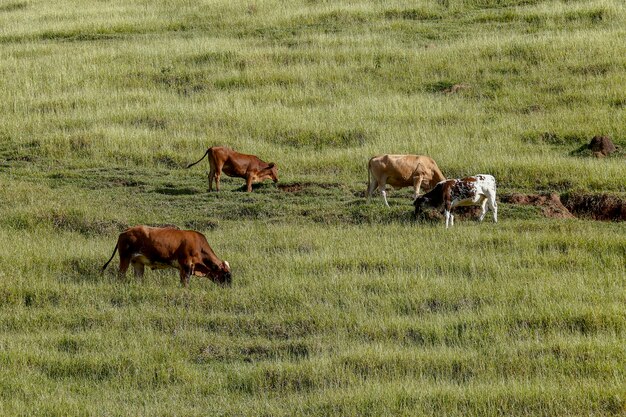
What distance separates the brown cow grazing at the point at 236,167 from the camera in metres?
21.6

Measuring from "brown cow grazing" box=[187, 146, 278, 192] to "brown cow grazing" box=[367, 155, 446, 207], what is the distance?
2.35m

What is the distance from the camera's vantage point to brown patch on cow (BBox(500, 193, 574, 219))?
61.6 feet

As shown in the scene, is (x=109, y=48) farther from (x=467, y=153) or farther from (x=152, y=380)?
(x=152, y=380)

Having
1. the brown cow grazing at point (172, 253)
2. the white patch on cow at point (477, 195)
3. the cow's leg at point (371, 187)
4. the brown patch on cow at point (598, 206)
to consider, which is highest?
the brown cow grazing at point (172, 253)

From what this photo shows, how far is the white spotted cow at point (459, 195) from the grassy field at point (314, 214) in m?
0.33

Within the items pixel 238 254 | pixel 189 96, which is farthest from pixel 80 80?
pixel 238 254

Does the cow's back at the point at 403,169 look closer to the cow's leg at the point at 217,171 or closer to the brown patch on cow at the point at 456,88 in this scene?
the cow's leg at the point at 217,171

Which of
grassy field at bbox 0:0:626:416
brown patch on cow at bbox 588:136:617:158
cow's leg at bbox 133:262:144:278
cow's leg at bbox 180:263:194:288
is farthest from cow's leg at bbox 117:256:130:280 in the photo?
brown patch on cow at bbox 588:136:617:158

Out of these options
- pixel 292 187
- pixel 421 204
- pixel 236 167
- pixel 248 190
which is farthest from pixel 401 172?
pixel 236 167

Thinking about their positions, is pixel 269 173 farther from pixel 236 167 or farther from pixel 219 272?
pixel 219 272

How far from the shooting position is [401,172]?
20250 mm

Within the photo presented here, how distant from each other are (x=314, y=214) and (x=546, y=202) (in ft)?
13.5

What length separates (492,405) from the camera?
962cm

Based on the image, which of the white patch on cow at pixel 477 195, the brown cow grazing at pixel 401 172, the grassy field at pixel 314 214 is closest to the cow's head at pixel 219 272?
the grassy field at pixel 314 214
